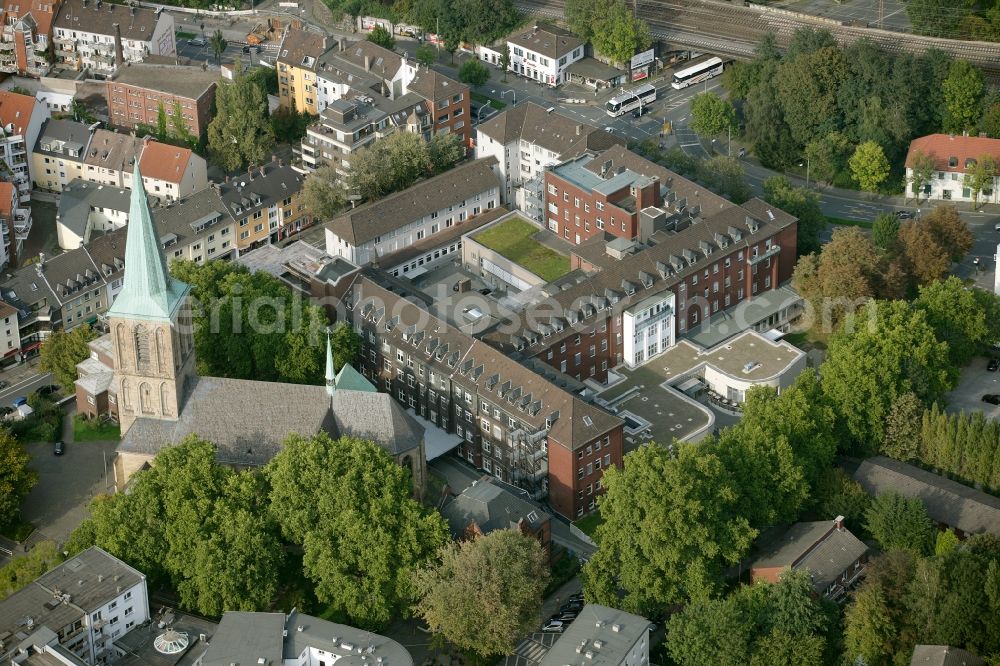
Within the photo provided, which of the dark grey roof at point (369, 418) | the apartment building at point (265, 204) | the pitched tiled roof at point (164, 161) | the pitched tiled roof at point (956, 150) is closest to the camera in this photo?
the dark grey roof at point (369, 418)

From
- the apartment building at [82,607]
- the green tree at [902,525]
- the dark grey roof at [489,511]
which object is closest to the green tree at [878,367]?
the green tree at [902,525]

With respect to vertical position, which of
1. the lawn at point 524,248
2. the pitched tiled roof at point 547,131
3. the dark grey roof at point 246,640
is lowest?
the dark grey roof at point 246,640

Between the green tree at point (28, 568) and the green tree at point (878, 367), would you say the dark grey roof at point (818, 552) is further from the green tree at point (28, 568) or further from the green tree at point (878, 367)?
the green tree at point (28, 568)

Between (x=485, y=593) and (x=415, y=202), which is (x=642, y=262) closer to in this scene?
(x=415, y=202)

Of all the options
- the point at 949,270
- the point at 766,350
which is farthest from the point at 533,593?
the point at 949,270

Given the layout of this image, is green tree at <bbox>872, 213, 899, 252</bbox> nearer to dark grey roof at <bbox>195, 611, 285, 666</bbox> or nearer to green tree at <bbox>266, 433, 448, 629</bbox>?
green tree at <bbox>266, 433, 448, 629</bbox>

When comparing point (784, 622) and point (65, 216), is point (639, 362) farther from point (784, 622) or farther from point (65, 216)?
point (65, 216)
